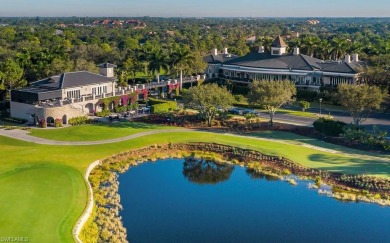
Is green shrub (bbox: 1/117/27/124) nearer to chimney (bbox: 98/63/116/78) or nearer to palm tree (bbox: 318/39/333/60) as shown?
chimney (bbox: 98/63/116/78)

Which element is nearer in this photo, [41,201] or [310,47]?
[41,201]

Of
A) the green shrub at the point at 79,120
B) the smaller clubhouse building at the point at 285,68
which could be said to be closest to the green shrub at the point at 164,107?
the green shrub at the point at 79,120

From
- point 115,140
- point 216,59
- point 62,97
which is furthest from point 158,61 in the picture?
point 115,140

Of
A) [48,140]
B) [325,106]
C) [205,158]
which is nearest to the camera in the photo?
[205,158]

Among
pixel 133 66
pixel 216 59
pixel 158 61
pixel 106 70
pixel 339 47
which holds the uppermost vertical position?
pixel 339 47

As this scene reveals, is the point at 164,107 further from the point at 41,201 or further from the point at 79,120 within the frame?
the point at 41,201

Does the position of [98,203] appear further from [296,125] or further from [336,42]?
[336,42]

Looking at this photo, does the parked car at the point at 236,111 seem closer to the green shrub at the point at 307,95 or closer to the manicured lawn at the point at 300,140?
the manicured lawn at the point at 300,140

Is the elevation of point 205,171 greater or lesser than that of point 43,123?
lesser
